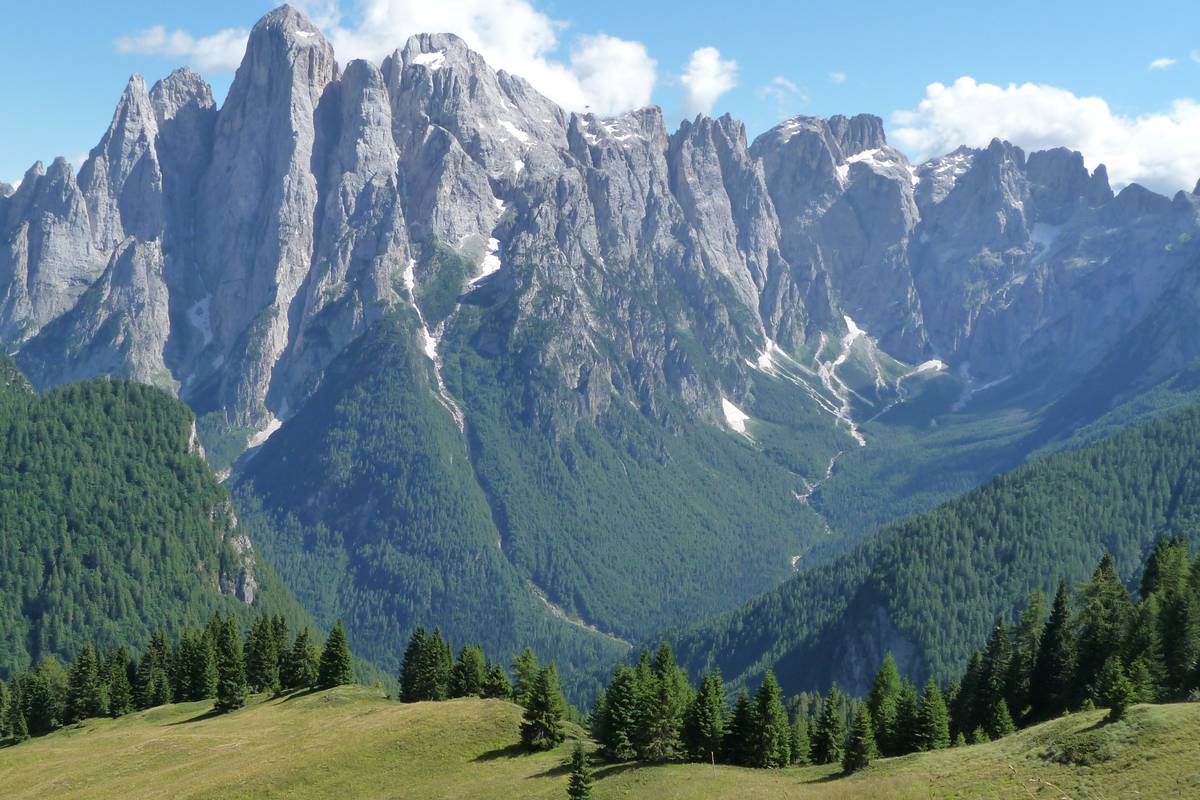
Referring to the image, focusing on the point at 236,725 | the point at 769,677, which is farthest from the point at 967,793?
the point at 236,725

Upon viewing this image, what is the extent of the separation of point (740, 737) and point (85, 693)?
83837 mm

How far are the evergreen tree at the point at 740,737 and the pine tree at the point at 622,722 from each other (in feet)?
24.5

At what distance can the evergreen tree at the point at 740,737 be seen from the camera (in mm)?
100625

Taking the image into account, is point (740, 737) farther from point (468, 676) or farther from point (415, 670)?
point (415, 670)

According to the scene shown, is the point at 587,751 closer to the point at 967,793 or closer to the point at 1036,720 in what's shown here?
the point at 967,793

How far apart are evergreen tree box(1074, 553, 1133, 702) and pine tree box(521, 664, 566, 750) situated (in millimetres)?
45083

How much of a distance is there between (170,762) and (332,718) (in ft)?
53.1

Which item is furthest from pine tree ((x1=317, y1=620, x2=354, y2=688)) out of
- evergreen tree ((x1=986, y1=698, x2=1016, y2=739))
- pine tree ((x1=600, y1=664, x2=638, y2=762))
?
evergreen tree ((x1=986, y1=698, x2=1016, y2=739))

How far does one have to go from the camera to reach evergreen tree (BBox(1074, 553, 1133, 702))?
370 ft

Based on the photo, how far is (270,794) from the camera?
9881cm

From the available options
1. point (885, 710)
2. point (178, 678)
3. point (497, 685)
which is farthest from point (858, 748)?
point (178, 678)

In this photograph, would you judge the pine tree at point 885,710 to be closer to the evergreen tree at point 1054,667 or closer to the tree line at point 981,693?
the tree line at point 981,693

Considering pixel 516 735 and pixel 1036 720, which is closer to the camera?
pixel 516 735

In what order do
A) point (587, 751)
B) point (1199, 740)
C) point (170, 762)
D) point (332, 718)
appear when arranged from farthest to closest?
point (332, 718), point (170, 762), point (587, 751), point (1199, 740)
